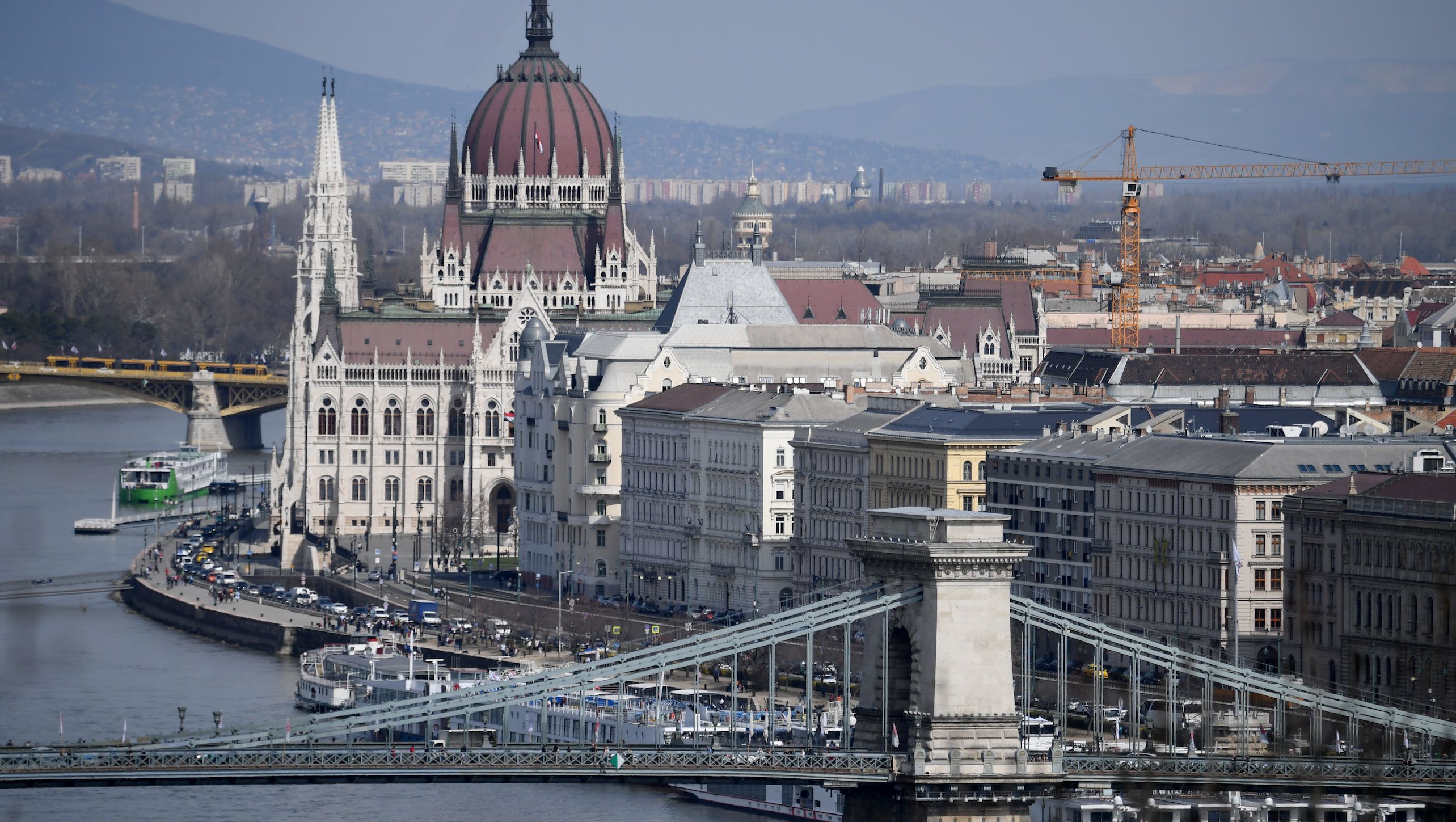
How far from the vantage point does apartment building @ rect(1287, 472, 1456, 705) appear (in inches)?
2334

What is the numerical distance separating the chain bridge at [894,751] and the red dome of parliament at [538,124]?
87.8 m

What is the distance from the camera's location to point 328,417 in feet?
404

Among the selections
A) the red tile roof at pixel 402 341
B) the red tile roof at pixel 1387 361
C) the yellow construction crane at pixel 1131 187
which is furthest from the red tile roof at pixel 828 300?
the red tile roof at pixel 1387 361

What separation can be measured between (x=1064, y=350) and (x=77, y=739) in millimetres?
50366

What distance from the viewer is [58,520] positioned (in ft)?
365

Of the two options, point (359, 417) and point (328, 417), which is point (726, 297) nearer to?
point (359, 417)

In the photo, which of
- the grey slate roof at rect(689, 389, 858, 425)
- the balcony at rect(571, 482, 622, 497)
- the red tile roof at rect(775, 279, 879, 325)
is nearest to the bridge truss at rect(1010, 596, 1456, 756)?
the grey slate roof at rect(689, 389, 858, 425)

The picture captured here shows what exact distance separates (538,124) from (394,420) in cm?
1782

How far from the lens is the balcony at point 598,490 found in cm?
9681

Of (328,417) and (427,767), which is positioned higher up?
(328,417)

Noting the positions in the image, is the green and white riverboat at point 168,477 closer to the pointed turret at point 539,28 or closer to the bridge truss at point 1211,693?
the pointed turret at point 539,28

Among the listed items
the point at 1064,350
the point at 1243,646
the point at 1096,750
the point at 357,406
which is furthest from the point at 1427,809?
the point at 357,406

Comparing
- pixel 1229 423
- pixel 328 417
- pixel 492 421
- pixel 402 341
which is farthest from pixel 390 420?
pixel 1229 423

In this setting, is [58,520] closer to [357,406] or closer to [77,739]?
[357,406]
